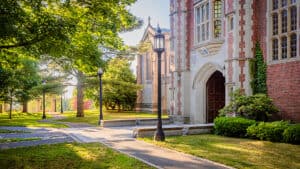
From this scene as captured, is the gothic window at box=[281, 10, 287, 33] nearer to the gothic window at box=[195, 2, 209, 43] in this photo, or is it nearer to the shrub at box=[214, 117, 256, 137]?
the shrub at box=[214, 117, 256, 137]

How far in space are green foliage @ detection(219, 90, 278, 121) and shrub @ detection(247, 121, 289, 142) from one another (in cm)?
127

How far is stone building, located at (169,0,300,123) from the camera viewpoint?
43.4ft

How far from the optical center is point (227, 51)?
15.5m

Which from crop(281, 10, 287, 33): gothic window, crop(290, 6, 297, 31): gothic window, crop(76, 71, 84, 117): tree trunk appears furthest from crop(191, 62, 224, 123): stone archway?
crop(76, 71, 84, 117): tree trunk

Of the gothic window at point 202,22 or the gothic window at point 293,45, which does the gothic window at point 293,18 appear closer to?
the gothic window at point 293,45

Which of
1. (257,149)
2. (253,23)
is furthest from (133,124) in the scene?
(257,149)

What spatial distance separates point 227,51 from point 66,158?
1034 cm

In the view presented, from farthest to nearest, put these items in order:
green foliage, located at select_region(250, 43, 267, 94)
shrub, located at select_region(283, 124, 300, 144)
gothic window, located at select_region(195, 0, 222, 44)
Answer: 1. gothic window, located at select_region(195, 0, 222, 44)
2. green foliage, located at select_region(250, 43, 267, 94)
3. shrub, located at select_region(283, 124, 300, 144)

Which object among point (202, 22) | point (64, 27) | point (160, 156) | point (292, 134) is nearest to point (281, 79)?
point (292, 134)

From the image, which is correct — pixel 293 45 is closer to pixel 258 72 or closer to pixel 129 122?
pixel 258 72

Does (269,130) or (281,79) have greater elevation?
(281,79)

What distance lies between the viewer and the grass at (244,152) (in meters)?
7.38

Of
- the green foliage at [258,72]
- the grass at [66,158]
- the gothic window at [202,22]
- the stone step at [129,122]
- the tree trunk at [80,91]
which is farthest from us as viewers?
the tree trunk at [80,91]

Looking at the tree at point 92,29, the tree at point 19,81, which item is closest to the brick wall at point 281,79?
the tree at point 92,29
